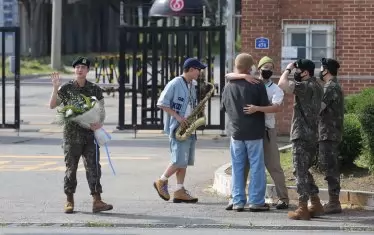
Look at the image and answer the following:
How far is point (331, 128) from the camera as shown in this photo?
1138 cm

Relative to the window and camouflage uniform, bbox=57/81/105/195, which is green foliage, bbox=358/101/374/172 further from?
the window

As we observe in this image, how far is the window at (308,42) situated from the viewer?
18875 mm

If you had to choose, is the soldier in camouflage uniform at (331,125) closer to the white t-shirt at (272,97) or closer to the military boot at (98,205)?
the white t-shirt at (272,97)

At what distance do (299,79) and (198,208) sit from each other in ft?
6.68

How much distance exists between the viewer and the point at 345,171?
43.2ft

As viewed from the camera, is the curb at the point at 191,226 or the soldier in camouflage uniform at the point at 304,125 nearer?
the curb at the point at 191,226

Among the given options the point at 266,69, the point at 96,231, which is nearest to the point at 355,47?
the point at 266,69

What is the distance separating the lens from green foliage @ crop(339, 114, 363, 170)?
42.4ft

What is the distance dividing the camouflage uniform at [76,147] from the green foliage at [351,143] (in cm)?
333

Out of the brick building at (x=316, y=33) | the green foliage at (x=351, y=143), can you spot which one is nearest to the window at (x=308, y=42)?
the brick building at (x=316, y=33)

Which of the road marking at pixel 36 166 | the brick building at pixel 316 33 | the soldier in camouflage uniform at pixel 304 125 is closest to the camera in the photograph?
the soldier in camouflage uniform at pixel 304 125

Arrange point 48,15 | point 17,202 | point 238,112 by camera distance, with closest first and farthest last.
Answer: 1. point 238,112
2. point 17,202
3. point 48,15

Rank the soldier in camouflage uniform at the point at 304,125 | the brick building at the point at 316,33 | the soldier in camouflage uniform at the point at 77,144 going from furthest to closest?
the brick building at the point at 316,33 < the soldier in camouflage uniform at the point at 77,144 < the soldier in camouflage uniform at the point at 304,125

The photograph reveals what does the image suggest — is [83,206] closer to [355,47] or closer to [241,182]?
[241,182]
